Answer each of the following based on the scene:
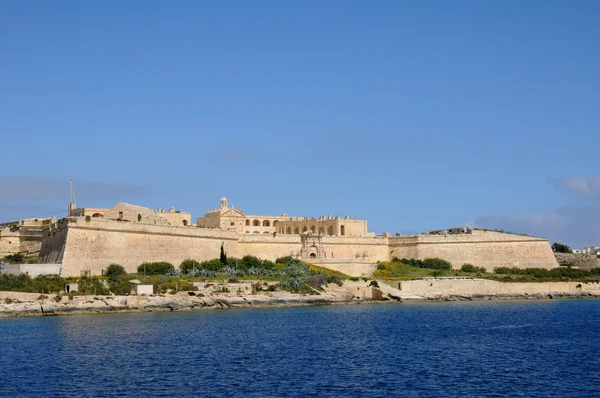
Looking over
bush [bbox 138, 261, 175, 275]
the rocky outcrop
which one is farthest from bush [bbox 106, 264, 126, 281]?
the rocky outcrop

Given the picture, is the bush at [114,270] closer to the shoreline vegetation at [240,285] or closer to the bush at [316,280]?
the shoreline vegetation at [240,285]

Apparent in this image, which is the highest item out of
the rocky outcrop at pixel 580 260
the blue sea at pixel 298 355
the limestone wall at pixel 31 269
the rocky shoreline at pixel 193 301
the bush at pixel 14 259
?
the rocky outcrop at pixel 580 260

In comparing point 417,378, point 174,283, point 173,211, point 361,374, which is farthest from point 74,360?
point 173,211

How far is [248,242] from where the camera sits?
61.5m

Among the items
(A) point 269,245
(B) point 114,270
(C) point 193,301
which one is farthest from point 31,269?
(A) point 269,245

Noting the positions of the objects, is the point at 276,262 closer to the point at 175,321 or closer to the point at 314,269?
the point at 314,269

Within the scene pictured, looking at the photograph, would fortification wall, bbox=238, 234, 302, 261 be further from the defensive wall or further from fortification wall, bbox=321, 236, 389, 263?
fortification wall, bbox=321, 236, 389, 263

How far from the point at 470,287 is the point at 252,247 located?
54.2ft

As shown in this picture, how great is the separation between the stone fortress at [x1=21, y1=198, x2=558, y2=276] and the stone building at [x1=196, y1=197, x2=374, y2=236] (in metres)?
0.09

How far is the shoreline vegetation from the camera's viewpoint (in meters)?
40.7

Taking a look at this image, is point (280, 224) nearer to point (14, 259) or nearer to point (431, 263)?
point (431, 263)

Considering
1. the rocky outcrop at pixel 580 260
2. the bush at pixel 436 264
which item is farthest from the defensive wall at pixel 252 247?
the rocky outcrop at pixel 580 260

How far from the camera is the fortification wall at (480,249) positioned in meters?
65.6

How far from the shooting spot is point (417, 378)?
22.2m
